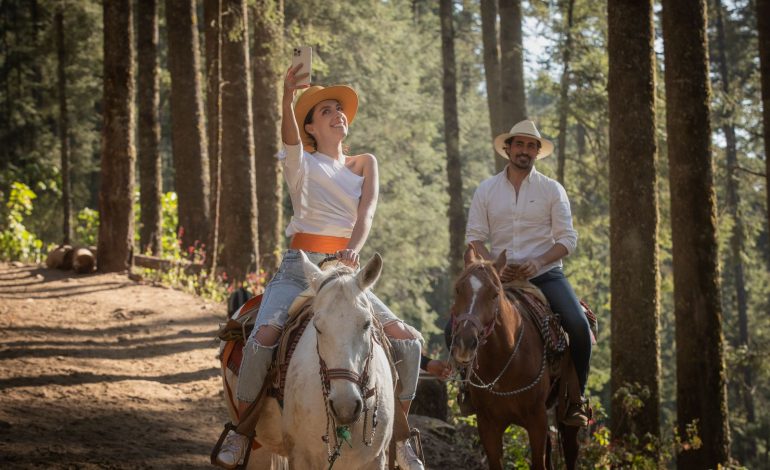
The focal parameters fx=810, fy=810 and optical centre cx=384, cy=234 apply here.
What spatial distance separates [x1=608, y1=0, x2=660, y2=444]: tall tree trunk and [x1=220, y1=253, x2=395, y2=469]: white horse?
6024 millimetres

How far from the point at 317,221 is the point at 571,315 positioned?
3.16m

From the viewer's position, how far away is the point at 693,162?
1131 cm

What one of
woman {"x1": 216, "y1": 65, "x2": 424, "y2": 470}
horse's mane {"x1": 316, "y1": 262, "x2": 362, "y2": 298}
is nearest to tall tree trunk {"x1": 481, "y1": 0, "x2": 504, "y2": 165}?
woman {"x1": 216, "y1": 65, "x2": 424, "y2": 470}

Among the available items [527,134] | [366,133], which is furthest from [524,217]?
[366,133]

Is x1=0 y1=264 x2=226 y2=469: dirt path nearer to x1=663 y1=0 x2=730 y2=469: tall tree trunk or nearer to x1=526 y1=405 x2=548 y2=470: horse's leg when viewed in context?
x1=526 y1=405 x2=548 y2=470: horse's leg

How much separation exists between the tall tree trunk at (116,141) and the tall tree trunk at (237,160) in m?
1.86

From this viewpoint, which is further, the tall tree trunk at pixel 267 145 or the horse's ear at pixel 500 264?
the tall tree trunk at pixel 267 145

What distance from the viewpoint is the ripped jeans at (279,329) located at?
18.3 feet

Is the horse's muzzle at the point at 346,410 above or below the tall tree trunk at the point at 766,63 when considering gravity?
below

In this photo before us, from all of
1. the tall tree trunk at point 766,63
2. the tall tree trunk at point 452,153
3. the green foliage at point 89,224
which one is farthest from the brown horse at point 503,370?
the green foliage at point 89,224

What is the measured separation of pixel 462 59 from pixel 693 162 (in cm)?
4254

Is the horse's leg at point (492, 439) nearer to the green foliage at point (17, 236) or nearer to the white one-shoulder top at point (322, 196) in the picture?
the white one-shoulder top at point (322, 196)

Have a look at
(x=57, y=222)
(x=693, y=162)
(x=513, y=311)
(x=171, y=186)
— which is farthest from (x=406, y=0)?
(x=513, y=311)

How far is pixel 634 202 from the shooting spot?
1045cm
